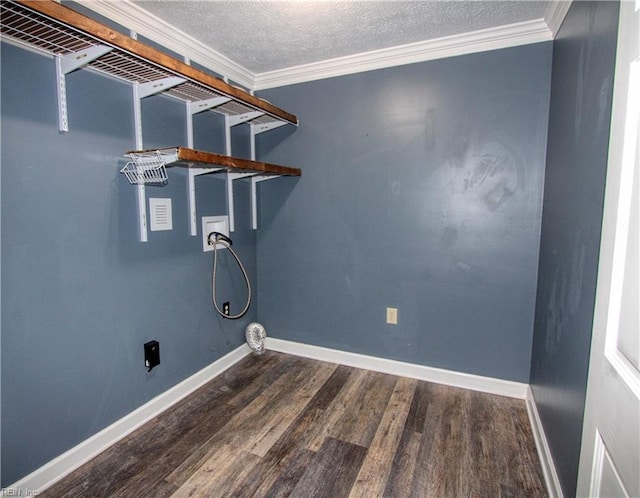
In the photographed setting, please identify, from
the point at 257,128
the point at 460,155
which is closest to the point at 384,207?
the point at 460,155

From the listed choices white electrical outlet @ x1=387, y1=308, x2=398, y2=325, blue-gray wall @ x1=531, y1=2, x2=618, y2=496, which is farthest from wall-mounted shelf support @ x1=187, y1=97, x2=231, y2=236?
blue-gray wall @ x1=531, y1=2, x2=618, y2=496

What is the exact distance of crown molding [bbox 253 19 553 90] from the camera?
193 centimetres

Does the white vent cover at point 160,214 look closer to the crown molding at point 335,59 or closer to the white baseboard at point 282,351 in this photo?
the crown molding at point 335,59

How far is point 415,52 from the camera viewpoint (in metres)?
2.17

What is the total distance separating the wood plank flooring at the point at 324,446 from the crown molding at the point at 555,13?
2.20 m

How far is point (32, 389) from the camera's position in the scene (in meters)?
1.41

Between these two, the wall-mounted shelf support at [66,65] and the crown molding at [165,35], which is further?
the crown molding at [165,35]

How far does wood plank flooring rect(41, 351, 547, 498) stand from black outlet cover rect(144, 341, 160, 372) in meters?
0.33

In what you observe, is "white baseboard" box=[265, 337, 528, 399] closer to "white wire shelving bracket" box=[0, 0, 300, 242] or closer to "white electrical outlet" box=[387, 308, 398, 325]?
"white electrical outlet" box=[387, 308, 398, 325]

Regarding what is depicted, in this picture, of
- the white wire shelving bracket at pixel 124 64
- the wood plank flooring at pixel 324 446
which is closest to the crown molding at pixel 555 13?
the white wire shelving bracket at pixel 124 64

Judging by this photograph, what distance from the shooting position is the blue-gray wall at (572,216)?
3.61ft

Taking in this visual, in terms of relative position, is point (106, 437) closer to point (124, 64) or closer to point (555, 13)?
point (124, 64)

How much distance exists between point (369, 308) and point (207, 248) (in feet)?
4.16

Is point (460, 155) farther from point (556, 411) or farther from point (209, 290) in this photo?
point (209, 290)
